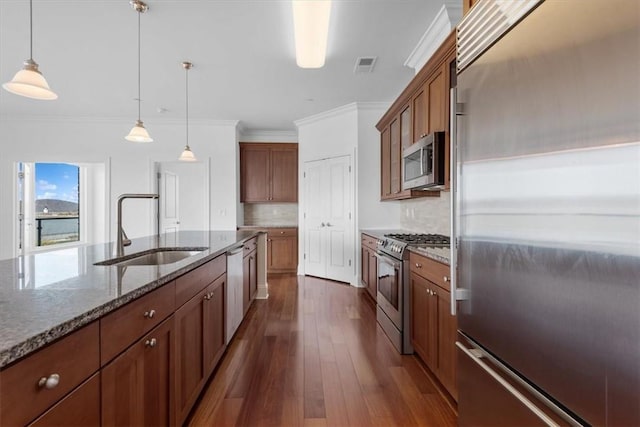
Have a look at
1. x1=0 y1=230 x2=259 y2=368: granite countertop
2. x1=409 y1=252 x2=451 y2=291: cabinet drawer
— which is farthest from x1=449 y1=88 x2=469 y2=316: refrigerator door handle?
x1=0 y1=230 x2=259 y2=368: granite countertop

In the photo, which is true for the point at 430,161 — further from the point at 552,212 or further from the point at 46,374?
the point at 46,374

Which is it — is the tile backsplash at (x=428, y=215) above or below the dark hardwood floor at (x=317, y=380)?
above

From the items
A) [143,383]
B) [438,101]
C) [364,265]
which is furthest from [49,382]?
[364,265]

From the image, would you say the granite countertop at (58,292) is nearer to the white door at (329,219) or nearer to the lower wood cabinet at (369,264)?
the lower wood cabinet at (369,264)

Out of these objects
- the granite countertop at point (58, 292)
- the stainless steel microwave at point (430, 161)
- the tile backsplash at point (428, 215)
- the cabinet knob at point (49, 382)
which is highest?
the stainless steel microwave at point (430, 161)

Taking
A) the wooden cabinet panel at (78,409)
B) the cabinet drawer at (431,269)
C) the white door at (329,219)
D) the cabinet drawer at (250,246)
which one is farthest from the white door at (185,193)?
the wooden cabinet panel at (78,409)

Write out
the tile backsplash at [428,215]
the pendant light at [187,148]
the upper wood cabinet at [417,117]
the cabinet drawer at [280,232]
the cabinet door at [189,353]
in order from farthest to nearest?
the cabinet drawer at [280,232] → the pendant light at [187,148] → the tile backsplash at [428,215] → the upper wood cabinet at [417,117] → the cabinet door at [189,353]

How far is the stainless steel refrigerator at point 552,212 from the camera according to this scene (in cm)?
61

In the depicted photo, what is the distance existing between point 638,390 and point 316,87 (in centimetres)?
421

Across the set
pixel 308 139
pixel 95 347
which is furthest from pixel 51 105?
pixel 95 347

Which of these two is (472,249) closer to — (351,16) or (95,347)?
(95,347)

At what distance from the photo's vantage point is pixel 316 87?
13.9ft

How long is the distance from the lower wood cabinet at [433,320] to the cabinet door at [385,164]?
200cm

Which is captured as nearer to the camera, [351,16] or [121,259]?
[121,259]
